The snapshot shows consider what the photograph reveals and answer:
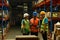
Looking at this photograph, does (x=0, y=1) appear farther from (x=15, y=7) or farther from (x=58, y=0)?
(x=15, y=7)

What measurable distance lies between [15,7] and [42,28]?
778 inches

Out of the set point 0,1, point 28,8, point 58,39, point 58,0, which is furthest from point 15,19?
point 58,39

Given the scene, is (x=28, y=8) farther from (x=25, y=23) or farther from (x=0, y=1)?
(x=25, y=23)

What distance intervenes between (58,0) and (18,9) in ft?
61.1

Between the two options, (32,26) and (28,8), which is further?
(28,8)

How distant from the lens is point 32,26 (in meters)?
7.73

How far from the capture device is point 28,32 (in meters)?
7.62

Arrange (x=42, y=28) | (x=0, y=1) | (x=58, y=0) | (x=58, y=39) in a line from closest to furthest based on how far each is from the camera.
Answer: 1. (x=58, y=39)
2. (x=42, y=28)
3. (x=58, y=0)
4. (x=0, y=1)

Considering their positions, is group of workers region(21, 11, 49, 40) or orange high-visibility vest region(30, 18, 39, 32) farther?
orange high-visibility vest region(30, 18, 39, 32)

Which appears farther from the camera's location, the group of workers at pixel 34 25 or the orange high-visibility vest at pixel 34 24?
the orange high-visibility vest at pixel 34 24

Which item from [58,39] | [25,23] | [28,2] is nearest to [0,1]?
[25,23]

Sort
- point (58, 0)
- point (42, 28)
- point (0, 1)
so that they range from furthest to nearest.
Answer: point (0, 1)
point (58, 0)
point (42, 28)

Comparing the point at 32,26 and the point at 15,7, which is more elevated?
the point at 15,7

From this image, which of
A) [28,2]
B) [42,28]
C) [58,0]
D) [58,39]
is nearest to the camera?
[58,39]
